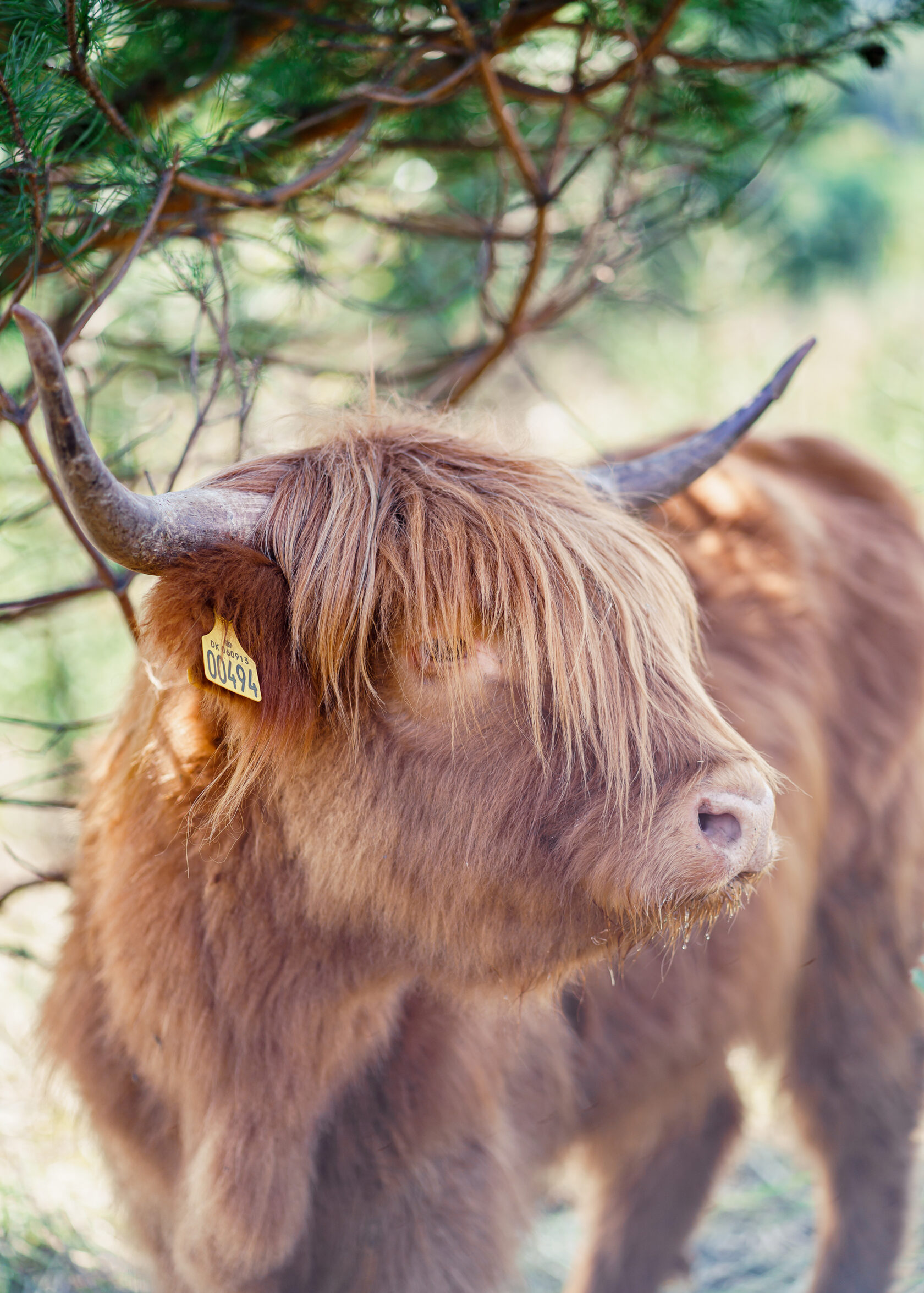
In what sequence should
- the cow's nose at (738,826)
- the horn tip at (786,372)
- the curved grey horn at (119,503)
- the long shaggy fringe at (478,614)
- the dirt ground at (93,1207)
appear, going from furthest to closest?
1. the dirt ground at (93,1207)
2. the horn tip at (786,372)
3. the long shaggy fringe at (478,614)
4. the cow's nose at (738,826)
5. the curved grey horn at (119,503)

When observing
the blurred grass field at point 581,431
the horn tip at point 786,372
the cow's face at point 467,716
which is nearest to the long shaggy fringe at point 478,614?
the cow's face at point 467,716

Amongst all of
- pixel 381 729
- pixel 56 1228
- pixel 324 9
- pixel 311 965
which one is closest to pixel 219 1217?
pixel 311 965

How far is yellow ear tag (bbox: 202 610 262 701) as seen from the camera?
1.38 metres

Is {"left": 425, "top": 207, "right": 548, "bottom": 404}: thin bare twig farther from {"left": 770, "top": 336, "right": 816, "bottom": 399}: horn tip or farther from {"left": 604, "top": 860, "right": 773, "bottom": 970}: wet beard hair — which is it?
{"left": 604, "top": 860, "right": 773, "bottom": 970}: wet beard hair

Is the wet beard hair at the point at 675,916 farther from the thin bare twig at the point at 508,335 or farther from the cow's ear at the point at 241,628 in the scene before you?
the thin bare twig at the point at 508,335

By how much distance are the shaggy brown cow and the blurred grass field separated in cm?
41

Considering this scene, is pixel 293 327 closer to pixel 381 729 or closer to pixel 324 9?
pixel 324 9

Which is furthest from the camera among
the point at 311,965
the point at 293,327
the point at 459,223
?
the point at 293,327

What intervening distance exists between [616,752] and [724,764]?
0.15 m

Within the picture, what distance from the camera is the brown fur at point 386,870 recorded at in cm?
146

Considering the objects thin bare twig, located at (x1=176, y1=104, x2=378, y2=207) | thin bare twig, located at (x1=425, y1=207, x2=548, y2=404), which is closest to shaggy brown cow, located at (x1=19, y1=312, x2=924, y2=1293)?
thin bare twig, located at (x1=176, y1=104, x2=378, y2=207)

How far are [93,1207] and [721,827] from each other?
294cm

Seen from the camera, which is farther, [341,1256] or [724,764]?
[341,1256]

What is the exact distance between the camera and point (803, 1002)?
9.46 ft
